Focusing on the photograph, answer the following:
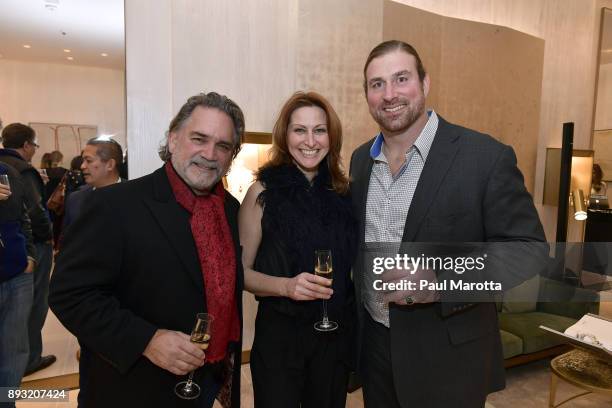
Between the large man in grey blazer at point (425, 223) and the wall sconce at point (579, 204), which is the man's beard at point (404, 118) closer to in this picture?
the large man in grey blazer at point (425, 223)

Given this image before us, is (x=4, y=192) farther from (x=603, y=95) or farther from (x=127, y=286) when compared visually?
(x=603, y=95)

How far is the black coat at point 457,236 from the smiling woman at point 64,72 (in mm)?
2769

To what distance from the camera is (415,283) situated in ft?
5.14

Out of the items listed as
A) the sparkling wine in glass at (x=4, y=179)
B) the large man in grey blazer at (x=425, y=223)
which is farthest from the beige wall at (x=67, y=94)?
the large man in grey blazer at (x=425, y=223)

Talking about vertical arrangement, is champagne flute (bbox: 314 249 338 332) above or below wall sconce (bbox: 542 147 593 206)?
below

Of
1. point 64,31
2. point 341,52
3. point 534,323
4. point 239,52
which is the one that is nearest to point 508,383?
point 534,323

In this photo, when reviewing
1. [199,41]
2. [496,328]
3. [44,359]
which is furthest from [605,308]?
[44,359]

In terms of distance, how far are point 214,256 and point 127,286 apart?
0.34m

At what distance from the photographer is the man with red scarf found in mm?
1523

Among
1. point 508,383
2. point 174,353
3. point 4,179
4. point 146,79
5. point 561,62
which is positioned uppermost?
point 561,62

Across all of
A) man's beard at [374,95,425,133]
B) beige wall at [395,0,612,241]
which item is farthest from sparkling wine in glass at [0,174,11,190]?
beige wall at [395,0,612,241]

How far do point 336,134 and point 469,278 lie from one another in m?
0.95

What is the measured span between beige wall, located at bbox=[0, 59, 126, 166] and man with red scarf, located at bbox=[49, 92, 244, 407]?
2.01m

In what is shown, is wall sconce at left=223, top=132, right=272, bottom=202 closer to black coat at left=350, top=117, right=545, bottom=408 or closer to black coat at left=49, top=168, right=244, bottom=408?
black coat at left=49, top=168, right=244, bottom=408
